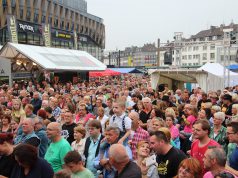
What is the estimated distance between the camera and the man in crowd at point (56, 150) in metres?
4.50

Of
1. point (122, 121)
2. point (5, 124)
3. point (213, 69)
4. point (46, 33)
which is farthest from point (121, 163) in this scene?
point (46, 33)

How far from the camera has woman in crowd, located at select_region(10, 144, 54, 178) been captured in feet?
11.6

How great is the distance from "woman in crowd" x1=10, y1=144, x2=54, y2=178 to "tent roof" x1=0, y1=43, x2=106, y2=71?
54.4 feet

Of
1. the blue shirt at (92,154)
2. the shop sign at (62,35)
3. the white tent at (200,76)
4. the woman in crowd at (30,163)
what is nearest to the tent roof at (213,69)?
the white tent at (200,76)

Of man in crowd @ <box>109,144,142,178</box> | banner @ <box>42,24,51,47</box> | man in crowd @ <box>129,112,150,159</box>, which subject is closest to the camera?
man in crowd @ <box>109,144,142,178</box>

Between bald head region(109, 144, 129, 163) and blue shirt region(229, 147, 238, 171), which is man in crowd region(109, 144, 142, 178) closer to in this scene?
bald head region(109, 144, 129, 163)

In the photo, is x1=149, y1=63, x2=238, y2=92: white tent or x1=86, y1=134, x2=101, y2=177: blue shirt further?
x1=149, y1=63, x2=238, y2=92: white tent

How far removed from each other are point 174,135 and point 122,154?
9.21 ft

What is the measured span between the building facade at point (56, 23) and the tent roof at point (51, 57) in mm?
4102

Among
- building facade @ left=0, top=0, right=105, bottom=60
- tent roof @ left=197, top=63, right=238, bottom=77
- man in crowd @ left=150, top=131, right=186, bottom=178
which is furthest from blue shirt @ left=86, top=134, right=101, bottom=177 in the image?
building facade @ left=0, top=0, right=105, bottom=60

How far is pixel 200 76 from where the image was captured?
55.8 ft

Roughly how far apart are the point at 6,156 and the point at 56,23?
236 feet

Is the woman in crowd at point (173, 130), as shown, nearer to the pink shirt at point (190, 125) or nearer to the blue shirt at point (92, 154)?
the pink shirt at point (190, 125)

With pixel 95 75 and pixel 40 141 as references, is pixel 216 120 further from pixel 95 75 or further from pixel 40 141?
pixel 95 75
